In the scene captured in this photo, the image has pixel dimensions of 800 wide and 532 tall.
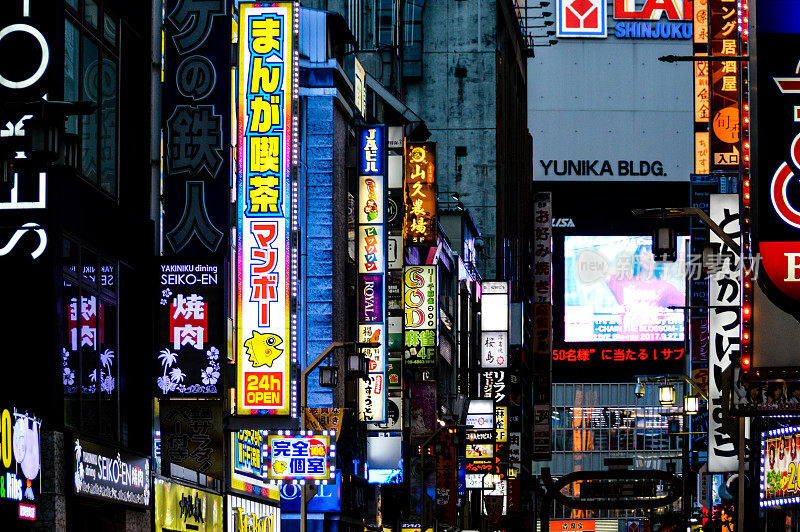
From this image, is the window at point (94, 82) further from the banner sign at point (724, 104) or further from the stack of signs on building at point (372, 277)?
A: the stack of signs on building at point (372, 277)

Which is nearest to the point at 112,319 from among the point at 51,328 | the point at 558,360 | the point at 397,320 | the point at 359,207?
the point at 51,328

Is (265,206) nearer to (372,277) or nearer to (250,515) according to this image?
(250,515)

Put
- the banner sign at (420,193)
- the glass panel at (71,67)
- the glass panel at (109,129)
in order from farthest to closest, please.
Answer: the banner sign at (420,193) < the glass panel at (109,129) < the glass panel at (71,67)

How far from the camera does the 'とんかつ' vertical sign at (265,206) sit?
33.7 m

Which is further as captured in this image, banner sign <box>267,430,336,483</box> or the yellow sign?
banner sign <box>267,430,336,483</box>

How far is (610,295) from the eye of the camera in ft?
438

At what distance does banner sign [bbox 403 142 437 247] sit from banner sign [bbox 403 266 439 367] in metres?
2.18

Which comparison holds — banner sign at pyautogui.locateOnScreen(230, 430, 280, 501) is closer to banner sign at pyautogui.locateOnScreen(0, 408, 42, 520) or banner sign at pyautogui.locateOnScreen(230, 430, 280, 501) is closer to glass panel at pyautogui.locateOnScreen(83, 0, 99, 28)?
glass panel at pyautogui.locateOnScreen(83, 0, 99, 28)

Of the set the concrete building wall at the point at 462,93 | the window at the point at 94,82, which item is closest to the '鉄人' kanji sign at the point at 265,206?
the window at the point at 94,82

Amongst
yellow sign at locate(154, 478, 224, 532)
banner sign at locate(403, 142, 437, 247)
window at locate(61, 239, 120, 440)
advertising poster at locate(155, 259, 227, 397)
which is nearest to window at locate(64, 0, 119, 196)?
window at locate(61, 239, 120, 440)

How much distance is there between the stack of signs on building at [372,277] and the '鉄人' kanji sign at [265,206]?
1335cm

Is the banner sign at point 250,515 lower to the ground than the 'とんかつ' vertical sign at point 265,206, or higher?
lower

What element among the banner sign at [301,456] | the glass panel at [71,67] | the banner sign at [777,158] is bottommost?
the banner sign at [301,456]

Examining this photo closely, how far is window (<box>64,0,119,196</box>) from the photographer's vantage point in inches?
991
